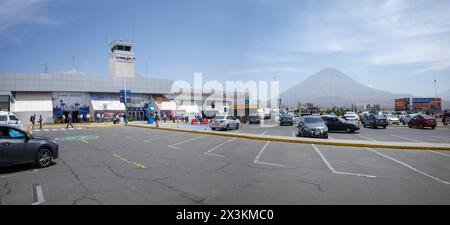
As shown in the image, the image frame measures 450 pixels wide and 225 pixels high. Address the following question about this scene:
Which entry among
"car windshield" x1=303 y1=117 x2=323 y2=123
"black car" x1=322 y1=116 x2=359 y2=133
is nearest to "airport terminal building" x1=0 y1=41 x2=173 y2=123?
"black car" x1=322 y1=116 x2=359 y2=133

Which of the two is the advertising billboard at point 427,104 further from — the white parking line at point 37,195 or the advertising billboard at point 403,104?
the white parking line at point 37,195

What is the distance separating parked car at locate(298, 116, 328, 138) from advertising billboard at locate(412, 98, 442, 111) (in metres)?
85.4

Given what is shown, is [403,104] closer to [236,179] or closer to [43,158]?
[236,179]

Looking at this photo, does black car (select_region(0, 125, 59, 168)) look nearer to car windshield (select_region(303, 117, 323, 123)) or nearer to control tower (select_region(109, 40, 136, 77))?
car windshield (select_region(303, 117, 323, 123))

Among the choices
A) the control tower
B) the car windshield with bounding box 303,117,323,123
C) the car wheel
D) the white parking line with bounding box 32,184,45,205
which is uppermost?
the control tower

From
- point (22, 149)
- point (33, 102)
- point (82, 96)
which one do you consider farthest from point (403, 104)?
point (33, 102)

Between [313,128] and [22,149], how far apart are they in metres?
15.5

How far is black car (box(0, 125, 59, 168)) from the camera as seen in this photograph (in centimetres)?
800

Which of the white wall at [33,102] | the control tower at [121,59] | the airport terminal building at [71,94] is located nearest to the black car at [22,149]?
the airport terminal building at [71,94]

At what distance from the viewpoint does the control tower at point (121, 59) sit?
7925cm

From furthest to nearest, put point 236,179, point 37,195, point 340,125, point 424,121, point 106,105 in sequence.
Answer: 1. point 106,105
2. point 424,121
3. point 340,125
4. point 236,179
5. point 37,195

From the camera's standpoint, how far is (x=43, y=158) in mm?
9008

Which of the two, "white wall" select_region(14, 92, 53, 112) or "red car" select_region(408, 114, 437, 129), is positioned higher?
"white wall" select_region(14, 92, 53, 112)
